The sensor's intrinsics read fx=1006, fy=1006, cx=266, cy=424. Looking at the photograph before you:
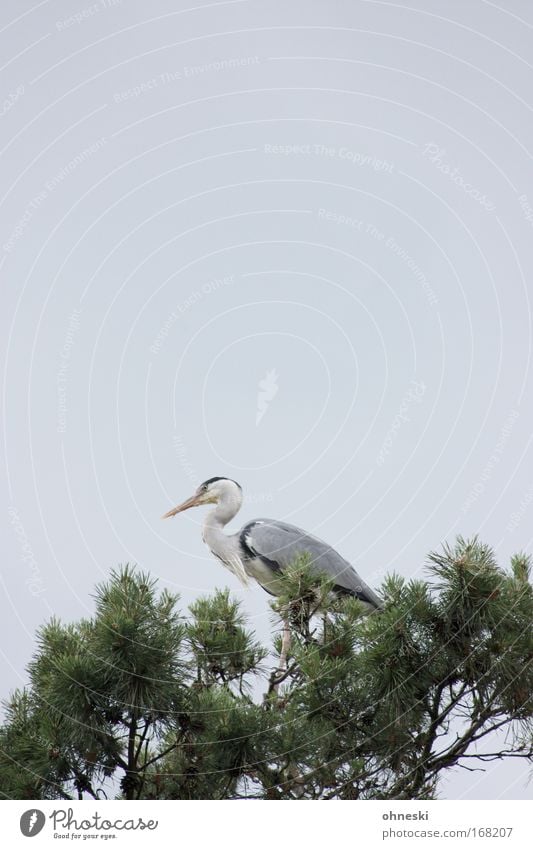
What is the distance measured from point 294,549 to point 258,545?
272 mm

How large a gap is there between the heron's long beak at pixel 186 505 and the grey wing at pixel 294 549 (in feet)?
1.46

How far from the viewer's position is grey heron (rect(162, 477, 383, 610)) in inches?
275

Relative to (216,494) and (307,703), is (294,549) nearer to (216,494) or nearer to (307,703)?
(216,494)

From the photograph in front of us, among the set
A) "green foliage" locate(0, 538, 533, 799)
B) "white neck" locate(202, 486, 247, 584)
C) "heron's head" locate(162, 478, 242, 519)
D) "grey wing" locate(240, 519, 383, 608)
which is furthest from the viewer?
"heron's head" locate(162, 478, 242, 519)

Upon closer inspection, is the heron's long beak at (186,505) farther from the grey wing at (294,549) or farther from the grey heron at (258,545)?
the grey wing at (294,549)

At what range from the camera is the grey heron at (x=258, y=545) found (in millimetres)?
6977

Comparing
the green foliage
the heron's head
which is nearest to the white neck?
the heron's head

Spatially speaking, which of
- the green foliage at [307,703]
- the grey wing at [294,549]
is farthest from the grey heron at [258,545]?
the green foliage at [307,703]

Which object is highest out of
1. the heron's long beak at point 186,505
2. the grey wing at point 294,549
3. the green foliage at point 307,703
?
the heron's long beak at point 186,505

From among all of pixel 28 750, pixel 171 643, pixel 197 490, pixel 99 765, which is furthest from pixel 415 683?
pixel 197 490

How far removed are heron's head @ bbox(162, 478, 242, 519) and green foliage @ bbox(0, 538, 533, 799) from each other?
2.49 meters

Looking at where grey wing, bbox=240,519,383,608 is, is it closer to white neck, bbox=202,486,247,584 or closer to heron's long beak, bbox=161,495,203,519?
white neck, bbox=202,486,247,584

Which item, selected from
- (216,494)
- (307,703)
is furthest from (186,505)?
(307,703)
